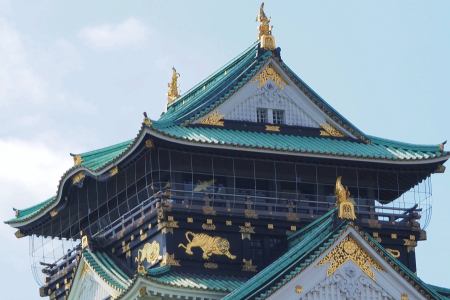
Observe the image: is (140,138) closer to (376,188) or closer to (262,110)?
(262,110)

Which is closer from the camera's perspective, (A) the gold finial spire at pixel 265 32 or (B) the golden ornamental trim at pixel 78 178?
(B) the golden ornamental trim at pixel 78 178

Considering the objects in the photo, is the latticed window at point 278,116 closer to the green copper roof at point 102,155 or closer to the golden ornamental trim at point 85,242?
the green copper roof at point 102,155

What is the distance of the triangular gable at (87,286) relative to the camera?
51531mm

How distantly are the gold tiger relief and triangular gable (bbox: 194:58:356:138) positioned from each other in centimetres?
608

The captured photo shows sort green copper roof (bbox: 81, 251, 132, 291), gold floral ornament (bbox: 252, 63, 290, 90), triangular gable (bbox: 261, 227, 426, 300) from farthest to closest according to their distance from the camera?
1. gold floral ornament (bbox: 252, 63, 290, 90)
2. green copper roof (bbox: 81, 251, 132, 291)
3. triangular gable (bbox: 261, 227, 426, 300)

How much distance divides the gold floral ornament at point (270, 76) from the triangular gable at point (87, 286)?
10378mm

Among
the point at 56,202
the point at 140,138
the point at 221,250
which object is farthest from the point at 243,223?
the point at 56,202

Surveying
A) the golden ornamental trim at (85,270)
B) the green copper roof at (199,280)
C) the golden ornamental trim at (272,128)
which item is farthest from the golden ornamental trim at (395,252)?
the golden ornamental trim at (85,270)

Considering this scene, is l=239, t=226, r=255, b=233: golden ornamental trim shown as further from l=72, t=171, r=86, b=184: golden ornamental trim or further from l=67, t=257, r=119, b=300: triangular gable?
l=72, t=171, r=86, b=184: golden ornamental trim

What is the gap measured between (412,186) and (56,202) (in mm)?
14831

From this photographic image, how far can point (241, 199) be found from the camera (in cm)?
5275

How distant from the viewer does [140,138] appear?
50.6m

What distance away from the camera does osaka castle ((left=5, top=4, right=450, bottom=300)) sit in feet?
154

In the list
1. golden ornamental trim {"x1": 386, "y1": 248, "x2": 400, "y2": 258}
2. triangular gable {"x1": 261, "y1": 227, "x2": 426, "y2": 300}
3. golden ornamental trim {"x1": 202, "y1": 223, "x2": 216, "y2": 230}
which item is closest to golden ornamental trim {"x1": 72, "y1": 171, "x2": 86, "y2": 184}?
golden ornamental trim {"x1": 202, "y1": 223, "x2": 216, "y2": 230}
